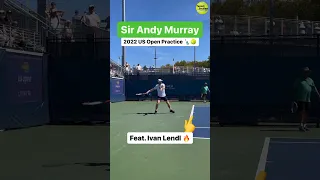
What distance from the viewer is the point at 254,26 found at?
19.1m

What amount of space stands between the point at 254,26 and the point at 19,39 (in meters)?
10.4

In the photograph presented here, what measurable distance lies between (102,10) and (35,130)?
4.65 metres

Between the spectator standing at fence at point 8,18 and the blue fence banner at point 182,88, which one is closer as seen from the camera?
the spectator standing at fence at point 8,18

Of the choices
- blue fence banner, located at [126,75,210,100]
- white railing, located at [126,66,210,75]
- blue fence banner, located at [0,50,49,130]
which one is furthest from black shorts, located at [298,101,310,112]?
blue fence banner, located at [126,75,210,100]

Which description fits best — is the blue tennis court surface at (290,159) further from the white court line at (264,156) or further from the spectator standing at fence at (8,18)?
the spectator standing at fence at (8,18)

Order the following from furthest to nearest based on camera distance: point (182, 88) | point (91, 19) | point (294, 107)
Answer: point (182, 88)
point (91, 19)
point (294, 107)

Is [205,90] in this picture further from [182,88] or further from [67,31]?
[67,31]

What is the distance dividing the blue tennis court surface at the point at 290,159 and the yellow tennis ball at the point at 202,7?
112 inches

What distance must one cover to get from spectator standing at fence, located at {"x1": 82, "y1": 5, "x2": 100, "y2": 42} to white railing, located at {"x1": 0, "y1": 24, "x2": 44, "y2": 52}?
216 centimetres

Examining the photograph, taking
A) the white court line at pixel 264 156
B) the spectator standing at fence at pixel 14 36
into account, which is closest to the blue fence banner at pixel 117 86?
the spectator standing at fence at pixel 14 36

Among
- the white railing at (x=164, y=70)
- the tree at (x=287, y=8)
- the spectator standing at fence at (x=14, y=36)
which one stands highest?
the tree at (x=287, y=8)

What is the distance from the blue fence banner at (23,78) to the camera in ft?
44.5

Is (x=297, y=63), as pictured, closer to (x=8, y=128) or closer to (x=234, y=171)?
(x=234, y=171)

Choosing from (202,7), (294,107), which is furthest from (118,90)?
(202,7)
